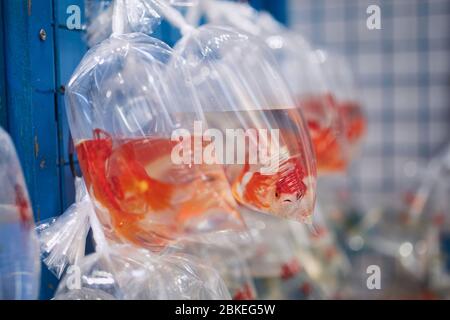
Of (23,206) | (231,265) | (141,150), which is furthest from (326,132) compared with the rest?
(23,206)

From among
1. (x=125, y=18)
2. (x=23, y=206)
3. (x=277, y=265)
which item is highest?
(x=125, y=18)

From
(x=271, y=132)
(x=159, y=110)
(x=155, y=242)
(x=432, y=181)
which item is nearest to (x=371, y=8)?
(x=271, y=132)

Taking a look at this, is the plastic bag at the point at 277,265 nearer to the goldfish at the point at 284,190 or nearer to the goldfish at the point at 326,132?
the goldfish at the point at 326,132

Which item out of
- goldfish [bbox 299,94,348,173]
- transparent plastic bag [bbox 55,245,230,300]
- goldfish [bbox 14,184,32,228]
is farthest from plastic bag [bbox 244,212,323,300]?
goldfish [bbox 14,184,32,228]

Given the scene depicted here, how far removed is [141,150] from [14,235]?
0.64ft

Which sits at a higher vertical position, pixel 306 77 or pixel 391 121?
pixel 306 77

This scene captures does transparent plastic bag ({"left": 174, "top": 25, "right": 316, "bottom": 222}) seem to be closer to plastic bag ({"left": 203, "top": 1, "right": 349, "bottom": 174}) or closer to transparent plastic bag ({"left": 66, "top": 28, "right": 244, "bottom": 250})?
transparent plastic bag ({"left": 66, "top": 28, "right": 244, "bottom": 250})

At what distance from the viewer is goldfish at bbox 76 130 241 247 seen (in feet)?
2.69

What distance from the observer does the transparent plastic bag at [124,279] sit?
2.83ft

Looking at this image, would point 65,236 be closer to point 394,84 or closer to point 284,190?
point 284,190

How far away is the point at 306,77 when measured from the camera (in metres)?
1.60

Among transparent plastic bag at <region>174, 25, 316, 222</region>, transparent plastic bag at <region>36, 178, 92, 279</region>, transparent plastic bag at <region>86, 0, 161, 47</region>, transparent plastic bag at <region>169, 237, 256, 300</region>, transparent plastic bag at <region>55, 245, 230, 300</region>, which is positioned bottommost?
transparent plastic bag at <region>169, 237, 256, 300</region>

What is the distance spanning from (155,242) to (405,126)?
1.58 m

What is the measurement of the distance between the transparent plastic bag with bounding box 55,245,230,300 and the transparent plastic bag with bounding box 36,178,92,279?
0.02 metres
